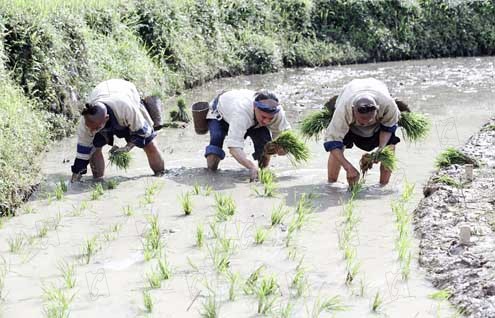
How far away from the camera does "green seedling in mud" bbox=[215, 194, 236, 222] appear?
5.94 metres

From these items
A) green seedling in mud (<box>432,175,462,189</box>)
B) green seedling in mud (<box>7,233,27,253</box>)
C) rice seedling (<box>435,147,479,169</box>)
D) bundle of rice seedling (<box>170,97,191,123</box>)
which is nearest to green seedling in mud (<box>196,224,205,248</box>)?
green seedling in mud (<box>7,233,27,253</box>)

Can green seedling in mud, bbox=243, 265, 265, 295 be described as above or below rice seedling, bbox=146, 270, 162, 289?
below

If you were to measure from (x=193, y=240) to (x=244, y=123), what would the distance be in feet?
6.13

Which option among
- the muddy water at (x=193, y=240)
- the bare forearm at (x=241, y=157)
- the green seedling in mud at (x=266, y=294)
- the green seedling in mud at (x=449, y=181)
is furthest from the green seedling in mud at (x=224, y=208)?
the green seedling in mud at (x=449, y=181)

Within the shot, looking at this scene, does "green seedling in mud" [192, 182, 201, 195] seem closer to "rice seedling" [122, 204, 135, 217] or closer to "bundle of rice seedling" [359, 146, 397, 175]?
"rice seedling" [122, 204, 135, 217]

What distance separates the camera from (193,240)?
17.9 feet

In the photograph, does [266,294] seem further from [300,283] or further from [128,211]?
[128,211]

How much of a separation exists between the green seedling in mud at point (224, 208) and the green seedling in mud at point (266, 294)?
1.45 meters

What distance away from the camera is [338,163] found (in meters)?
6.90

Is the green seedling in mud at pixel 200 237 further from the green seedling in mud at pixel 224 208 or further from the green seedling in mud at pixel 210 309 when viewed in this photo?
the green seedling in mud at pixel 210 309

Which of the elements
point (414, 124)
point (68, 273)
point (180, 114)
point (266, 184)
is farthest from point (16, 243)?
point (180, 114)

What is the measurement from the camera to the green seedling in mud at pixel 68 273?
15.1 ft

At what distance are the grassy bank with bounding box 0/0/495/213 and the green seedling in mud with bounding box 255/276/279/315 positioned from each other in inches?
101


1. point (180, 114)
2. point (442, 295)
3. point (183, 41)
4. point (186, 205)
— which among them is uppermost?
point (183, 41)
